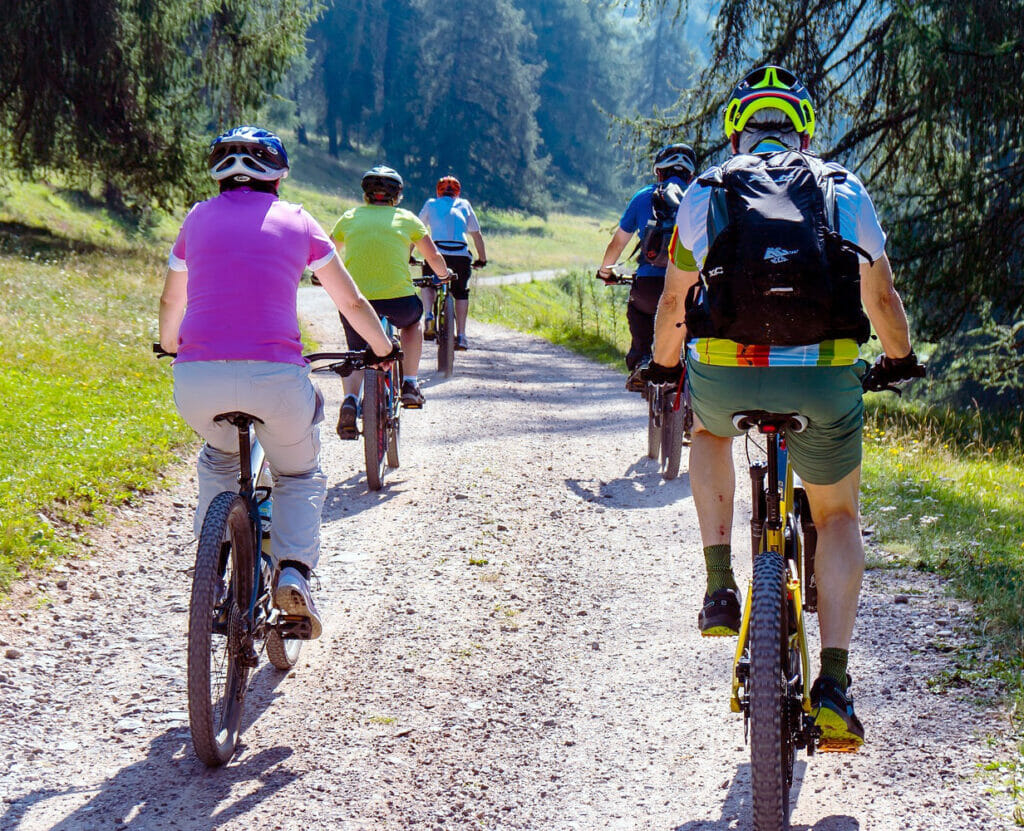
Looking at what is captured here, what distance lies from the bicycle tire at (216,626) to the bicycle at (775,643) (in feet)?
5.61

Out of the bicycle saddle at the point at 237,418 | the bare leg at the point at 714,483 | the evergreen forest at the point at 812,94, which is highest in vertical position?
the evergreen forest at the point at 812,94

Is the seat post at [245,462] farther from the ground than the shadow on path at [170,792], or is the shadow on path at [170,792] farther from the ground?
the seat post at [245,462]

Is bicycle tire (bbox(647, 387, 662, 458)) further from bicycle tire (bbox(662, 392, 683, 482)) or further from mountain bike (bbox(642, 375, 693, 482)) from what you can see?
bicycle tire (bbox(662, 392, 683, 482))

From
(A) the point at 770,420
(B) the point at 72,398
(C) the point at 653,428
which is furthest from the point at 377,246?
(A) the point at 770,420

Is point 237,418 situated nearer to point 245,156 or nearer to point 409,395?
point 245,156

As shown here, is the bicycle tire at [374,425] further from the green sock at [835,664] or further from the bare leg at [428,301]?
the bare leg at [428,301]

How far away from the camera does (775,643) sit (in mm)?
2865

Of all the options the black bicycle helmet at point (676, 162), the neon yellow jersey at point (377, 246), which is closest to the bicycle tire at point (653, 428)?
the black bicycle helmet at point (676, 162)

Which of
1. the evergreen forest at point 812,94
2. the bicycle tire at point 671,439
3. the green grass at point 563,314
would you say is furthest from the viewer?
the green grass at point 563,314

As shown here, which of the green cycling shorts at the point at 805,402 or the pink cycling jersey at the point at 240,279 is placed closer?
the green cycling shorts at the point at 805,402

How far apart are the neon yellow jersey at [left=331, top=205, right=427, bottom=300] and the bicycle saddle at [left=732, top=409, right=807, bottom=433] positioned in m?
5.00

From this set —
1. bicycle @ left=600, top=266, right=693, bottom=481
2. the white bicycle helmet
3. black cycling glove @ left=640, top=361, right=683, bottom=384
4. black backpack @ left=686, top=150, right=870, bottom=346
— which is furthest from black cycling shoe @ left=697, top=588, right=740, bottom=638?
bicycle @ left=600, top=266, right=693, bottom=481

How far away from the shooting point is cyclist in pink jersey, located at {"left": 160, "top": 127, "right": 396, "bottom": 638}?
145 inches

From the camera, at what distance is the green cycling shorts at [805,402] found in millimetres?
3039
